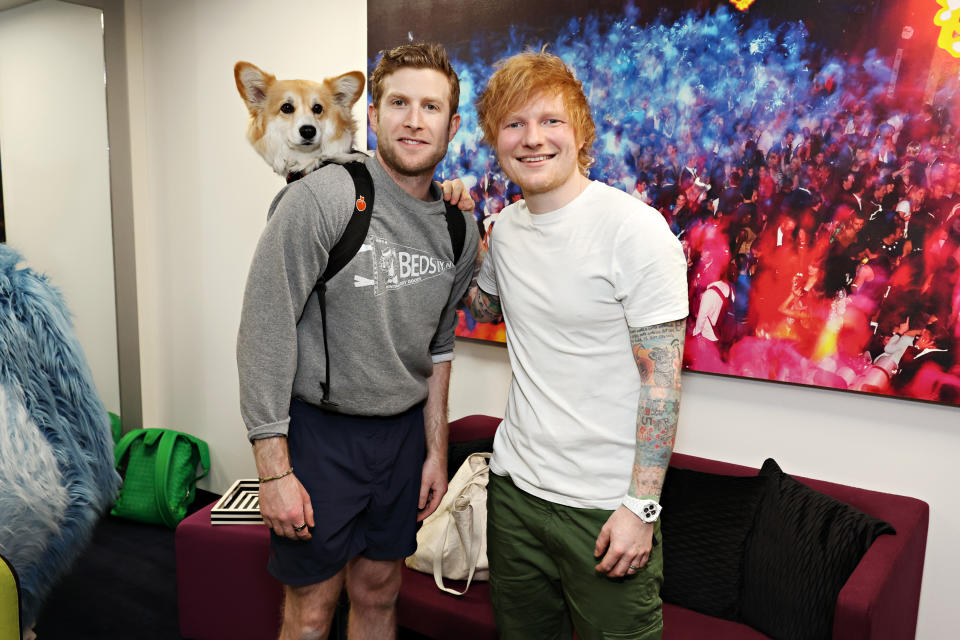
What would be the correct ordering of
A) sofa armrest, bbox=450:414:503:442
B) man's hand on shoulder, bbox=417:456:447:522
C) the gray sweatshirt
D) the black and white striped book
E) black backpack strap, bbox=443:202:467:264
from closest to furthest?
the gray sweatshirt, black backpack strap, bbox=443:202:467:264, man's hand on shoulder, bbox=417:456:447:522, the black and white striped book, sofa armrest, bbox=450:414:503:442

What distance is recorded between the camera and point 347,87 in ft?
8.93

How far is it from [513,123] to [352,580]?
114 centimetres

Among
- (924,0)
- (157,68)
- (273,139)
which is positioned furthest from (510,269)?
(157,68)

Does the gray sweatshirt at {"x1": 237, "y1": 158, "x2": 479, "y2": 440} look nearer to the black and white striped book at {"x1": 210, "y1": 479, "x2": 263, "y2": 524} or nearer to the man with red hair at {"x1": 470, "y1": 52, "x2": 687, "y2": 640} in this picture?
the man with red hair at {"x1": 470, "y1": 52, "x2": 687, "y2": 640}

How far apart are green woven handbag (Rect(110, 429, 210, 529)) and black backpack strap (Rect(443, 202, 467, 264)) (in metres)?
2.34

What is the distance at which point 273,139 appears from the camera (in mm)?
Result: 2727

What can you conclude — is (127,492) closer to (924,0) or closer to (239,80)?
(239,80)

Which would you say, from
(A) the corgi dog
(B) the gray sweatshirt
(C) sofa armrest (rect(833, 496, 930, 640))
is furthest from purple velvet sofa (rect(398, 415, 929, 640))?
(A) the corgi dog

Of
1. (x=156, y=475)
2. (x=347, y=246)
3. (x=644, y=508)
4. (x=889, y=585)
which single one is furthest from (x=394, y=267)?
(x=156, y=475)

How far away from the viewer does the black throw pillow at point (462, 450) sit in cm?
230

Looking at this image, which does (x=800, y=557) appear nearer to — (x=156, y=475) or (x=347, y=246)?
(x=347, y=246)

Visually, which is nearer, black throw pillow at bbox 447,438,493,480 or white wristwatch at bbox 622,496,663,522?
white wristwatch at bbox 622,496,663,522

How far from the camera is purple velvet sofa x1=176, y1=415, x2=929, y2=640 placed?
1.53 metres

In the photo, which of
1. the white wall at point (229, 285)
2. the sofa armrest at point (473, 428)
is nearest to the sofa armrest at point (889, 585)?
the white wall at point (229, 285)
